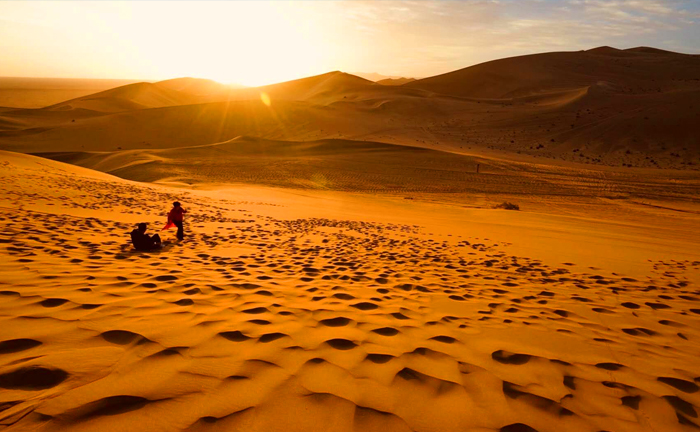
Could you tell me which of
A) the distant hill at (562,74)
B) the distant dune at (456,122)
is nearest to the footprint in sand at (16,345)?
the distant dune at (456,122)

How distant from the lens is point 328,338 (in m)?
3.34

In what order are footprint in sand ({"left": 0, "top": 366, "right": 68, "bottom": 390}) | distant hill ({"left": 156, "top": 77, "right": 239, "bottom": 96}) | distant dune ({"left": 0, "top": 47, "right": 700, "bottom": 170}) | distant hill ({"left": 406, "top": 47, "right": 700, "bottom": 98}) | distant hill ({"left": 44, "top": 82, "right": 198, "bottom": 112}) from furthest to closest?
distant hill ({"left": 156, "top": 77, "right": 239, "bottom": 96})
distant hill ({"left": 406, "top": 47, "right": 700, "bottom": 98})
distant hill ({"left": 44, "top": 82, "right": 198, "bottom": 112})
distant dune ({"left": 0, "top": 47, "right": 700, "bottom": 170})
footprint in sand ({"left": 0, "top": 366, "right": 68, "bottom": 390})

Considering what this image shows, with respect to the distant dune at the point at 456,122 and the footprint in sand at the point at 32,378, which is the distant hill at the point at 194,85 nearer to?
the distant dune at the point at 456,122

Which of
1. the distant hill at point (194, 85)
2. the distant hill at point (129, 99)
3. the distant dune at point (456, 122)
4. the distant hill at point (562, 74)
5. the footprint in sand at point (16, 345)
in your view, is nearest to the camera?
the footprint in sand at point (16, 345)

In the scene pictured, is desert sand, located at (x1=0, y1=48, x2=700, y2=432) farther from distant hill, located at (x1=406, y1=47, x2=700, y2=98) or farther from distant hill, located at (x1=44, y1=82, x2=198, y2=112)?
distant hill, located at (x1=406, y1=47, x2=700, y2=98)

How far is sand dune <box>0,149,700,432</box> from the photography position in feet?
7.64

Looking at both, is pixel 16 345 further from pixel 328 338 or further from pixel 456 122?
pixel 456 122

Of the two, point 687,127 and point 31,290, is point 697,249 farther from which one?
point 687,127

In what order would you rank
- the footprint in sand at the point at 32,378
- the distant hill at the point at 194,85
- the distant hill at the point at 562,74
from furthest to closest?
1. the distant hill at the point at 194,85
2. the distant hill at the point at 562,74
3. the footprint in sand at the point at 32,378

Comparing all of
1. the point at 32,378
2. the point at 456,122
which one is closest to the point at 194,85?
the point at 456,122

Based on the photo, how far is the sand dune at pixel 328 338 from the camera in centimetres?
233

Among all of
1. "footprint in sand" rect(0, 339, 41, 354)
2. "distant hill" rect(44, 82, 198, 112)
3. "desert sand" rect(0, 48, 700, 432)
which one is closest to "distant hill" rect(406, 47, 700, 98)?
"distant hill" rect(44, 82, 198, 112)

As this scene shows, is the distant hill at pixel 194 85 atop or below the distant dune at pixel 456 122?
atop

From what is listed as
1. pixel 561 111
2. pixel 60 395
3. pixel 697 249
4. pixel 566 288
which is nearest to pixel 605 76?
pixel 561 111
